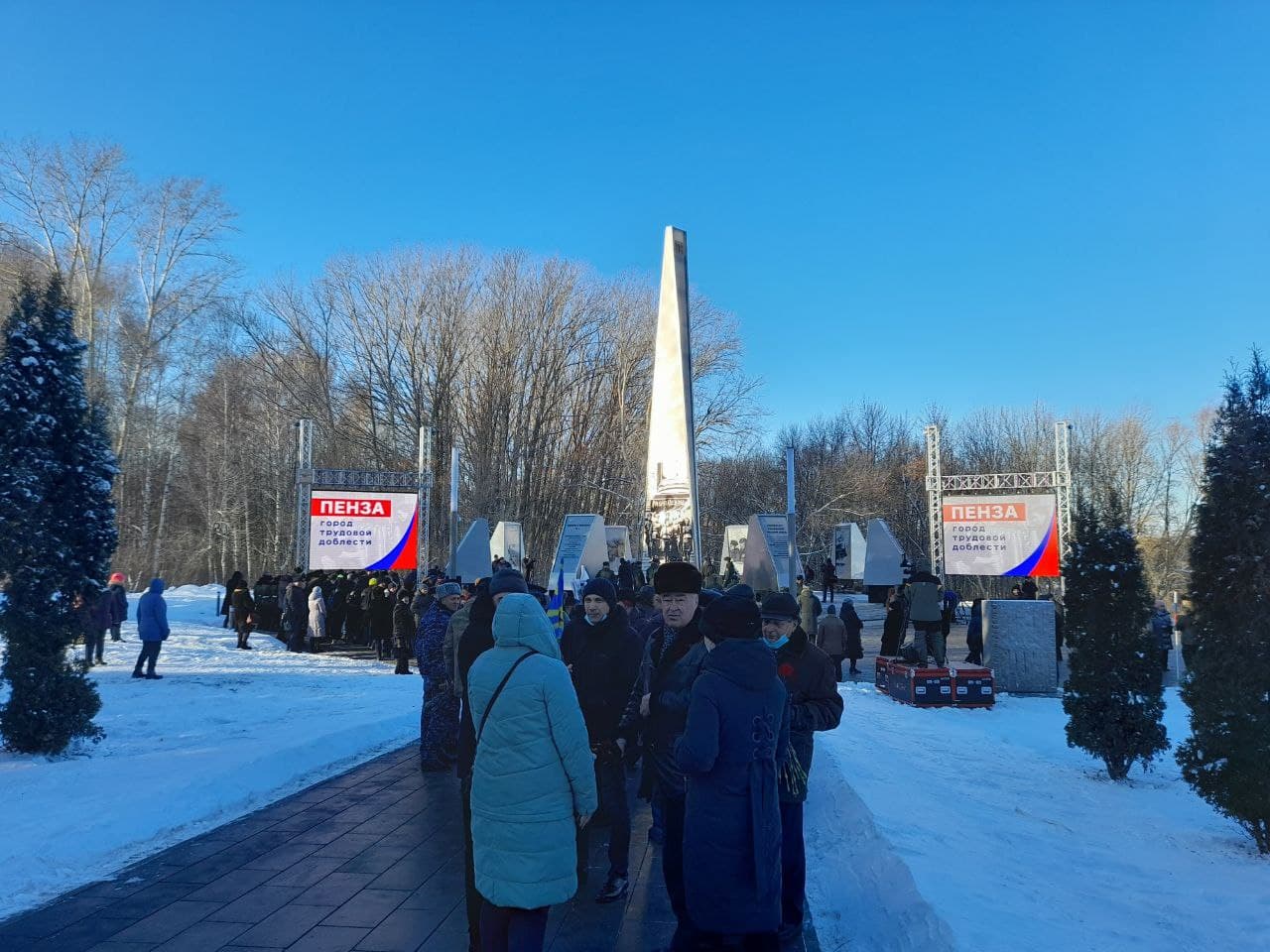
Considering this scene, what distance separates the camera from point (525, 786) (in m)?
2.99

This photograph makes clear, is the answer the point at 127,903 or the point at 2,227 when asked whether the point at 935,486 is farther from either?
the point at 2,227

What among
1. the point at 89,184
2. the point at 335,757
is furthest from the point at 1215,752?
the point at 89,184

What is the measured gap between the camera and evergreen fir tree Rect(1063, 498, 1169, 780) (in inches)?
300

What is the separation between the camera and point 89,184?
29359 mm

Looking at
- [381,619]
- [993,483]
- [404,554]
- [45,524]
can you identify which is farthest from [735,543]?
[45,524]

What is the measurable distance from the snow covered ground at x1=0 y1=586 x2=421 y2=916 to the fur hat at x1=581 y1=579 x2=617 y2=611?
3.17 m

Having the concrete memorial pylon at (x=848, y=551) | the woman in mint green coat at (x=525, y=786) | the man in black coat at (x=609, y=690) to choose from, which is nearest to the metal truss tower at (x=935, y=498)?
the concrete memorial pylon at (x=848, y=551)

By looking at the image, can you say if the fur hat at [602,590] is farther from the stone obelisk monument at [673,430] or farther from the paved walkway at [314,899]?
the stone obelisk monument at [673,430]

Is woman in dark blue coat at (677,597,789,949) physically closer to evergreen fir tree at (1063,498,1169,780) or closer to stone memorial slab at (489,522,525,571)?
evergreen fir tree at (1063,498,1169,780)

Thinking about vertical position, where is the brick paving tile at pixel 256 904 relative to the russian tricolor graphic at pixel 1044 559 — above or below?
below

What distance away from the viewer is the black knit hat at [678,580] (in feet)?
15.2

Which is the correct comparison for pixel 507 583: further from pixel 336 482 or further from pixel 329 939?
pixel 336 482

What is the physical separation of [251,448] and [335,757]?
A: 35.3m

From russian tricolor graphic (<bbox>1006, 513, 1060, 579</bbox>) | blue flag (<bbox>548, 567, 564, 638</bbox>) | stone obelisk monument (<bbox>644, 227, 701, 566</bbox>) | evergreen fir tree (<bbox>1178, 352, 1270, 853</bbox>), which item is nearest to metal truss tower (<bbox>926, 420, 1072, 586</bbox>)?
russian tricolor graphic (<bbox>1006, 513, 1060, 579</bbox>)
